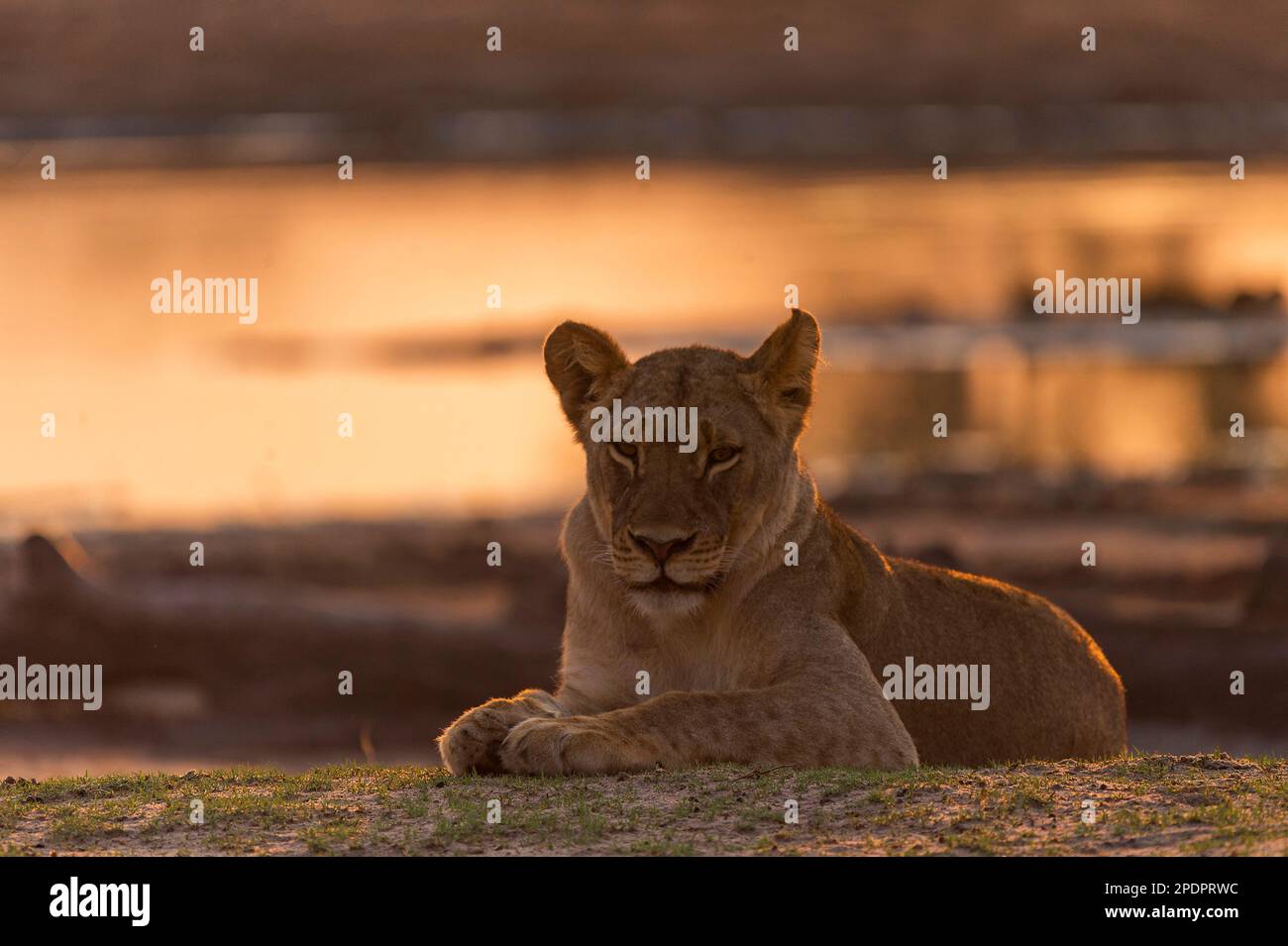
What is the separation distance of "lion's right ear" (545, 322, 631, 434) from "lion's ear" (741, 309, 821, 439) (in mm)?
640

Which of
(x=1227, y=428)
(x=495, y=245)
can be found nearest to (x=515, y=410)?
(x=495, y=245)

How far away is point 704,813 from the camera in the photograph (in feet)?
26.3

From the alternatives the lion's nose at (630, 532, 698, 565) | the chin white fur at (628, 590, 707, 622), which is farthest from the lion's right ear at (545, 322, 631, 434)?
the chin white fur at (628, 590, 707, 622)

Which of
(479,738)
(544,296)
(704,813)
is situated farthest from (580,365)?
(544,296)

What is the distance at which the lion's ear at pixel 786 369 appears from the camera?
394 inches

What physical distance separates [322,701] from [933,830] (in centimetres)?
Result: 1722

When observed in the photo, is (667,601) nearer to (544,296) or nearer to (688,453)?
(688,453)

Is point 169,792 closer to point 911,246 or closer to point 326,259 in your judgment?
point 326,259

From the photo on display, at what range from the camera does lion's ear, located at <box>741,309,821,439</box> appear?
10000 mm

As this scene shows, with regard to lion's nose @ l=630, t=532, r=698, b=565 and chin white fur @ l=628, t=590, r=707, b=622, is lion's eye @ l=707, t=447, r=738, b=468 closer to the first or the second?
lion's nose @ l=630, t=532, r=698, b=565

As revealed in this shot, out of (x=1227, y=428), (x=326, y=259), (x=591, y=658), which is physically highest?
(x=326, y=259)

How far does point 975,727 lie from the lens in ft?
35.4

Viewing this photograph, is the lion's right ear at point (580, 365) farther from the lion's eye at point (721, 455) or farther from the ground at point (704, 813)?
the ground at point (704, 813)

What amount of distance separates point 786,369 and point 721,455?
673 mm
